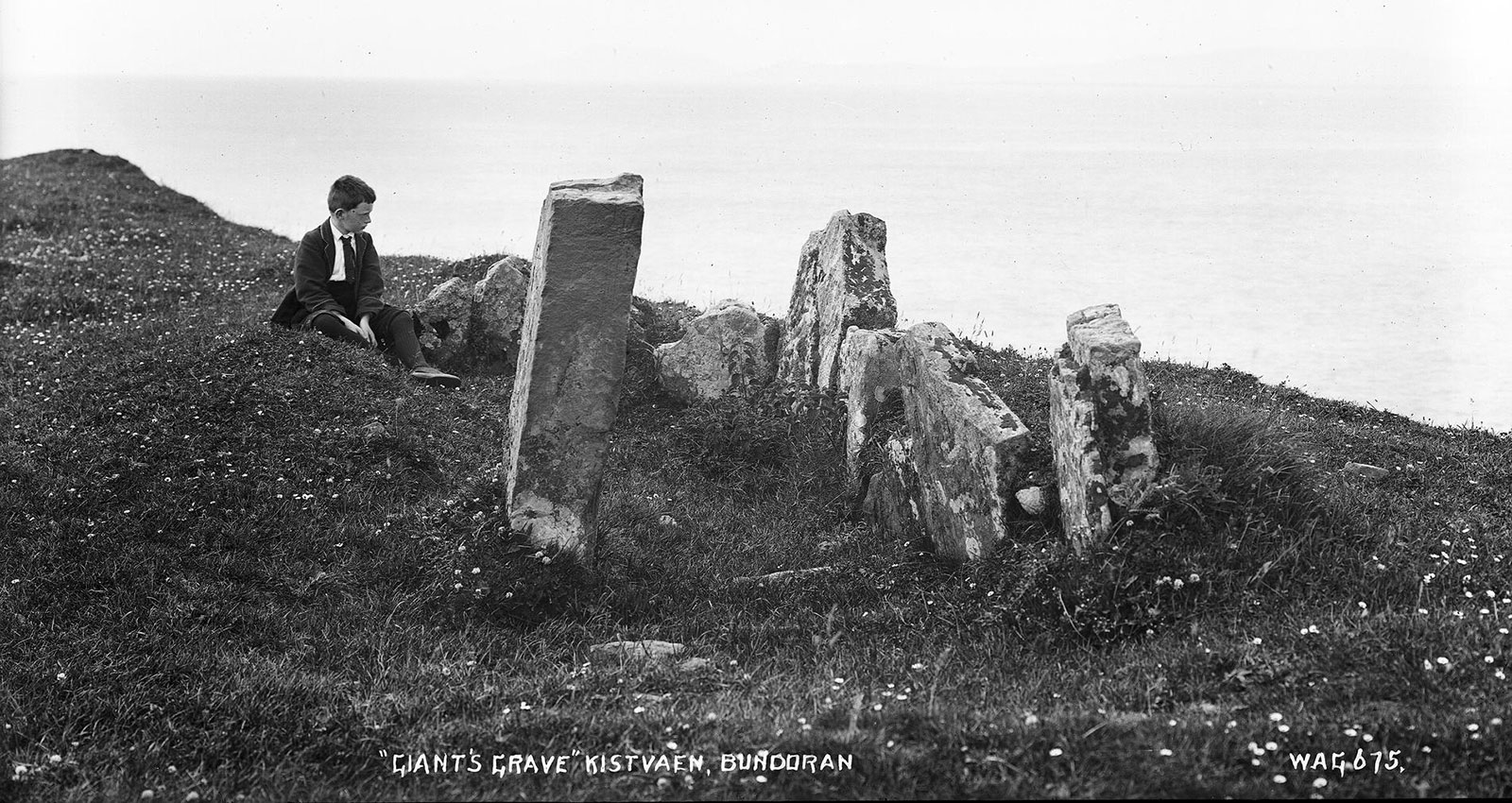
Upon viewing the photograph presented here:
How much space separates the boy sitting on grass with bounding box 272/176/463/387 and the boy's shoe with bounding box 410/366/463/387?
3 cm

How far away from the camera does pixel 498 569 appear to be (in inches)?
316

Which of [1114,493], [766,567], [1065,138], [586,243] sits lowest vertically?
[766,567]

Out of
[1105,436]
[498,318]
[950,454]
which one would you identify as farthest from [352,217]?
[1105,436]

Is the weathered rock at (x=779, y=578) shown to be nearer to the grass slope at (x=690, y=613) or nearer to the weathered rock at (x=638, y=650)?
the grass slope at (x=690, y=613)

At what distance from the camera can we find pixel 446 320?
541 inches

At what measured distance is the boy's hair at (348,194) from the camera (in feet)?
41.5

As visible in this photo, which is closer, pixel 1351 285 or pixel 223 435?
pixel 223 435

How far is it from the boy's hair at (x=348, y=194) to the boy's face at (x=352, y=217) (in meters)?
0.04

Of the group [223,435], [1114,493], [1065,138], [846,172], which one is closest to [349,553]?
[223,435]

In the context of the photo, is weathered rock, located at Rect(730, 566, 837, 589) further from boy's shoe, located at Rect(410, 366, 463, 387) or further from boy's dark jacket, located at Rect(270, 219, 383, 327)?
boy's dark jacket, located at Rect(270, 219, 383, 327)

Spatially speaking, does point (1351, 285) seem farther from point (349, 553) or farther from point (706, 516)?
point (349, 553)

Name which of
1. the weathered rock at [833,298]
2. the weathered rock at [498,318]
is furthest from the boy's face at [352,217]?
the weathered rock at [833,298]

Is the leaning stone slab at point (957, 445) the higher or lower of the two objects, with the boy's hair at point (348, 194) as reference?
lower

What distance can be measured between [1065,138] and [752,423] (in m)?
41.6
